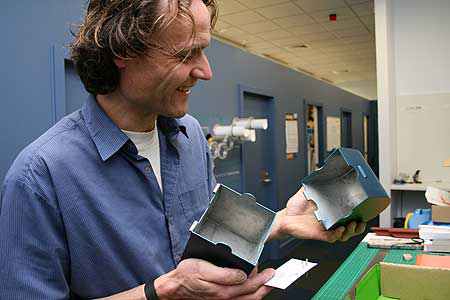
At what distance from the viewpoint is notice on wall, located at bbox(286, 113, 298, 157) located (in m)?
4.86

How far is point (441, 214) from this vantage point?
5.55 ft

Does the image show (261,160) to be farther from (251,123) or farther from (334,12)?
(334,12)

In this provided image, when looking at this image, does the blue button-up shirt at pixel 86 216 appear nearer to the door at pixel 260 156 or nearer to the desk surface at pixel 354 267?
the desk surface at pixel 354 267

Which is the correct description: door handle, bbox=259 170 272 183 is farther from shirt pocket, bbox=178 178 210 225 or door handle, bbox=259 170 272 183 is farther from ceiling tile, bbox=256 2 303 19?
shirt pocket, bbox=178 178 210 225

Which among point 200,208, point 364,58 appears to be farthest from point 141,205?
point 364,58

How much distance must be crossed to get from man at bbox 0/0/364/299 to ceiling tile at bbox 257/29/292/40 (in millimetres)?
5057

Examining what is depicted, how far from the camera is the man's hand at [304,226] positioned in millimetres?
1013

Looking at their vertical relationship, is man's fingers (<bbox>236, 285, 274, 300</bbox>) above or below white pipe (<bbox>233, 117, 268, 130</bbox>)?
below

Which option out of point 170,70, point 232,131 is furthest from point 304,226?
point 232,131

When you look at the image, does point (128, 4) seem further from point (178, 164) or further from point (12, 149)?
point (12, 149)

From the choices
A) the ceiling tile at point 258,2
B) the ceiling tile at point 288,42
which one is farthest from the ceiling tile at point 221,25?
the ceiling tile at point 288,42

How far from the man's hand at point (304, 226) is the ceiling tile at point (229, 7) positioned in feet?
11.9

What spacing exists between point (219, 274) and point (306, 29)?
5438mm

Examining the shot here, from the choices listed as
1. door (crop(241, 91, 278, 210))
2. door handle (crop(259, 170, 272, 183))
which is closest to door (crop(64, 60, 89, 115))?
door (crop(241, 91, 278, 210))
